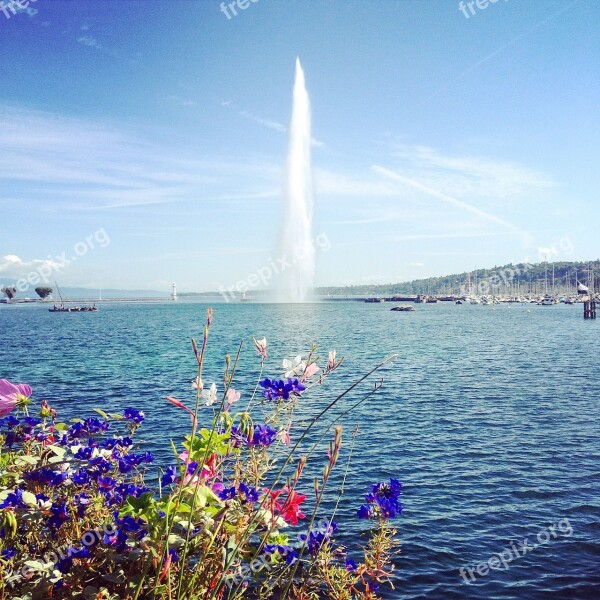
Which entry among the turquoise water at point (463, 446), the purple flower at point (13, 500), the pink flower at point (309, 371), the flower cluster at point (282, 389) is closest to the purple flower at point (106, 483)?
the purple flower at point (13, 500)

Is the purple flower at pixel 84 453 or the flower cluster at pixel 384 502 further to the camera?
the purple flower at pixel 84 453

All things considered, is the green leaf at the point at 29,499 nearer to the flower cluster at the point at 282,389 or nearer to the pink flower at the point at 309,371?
the flower cluster at the point at 282,389

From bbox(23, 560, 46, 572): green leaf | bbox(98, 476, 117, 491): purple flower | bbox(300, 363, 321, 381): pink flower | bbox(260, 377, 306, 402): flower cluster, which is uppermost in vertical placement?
bbox(300, 363, 321, 381): pink flower

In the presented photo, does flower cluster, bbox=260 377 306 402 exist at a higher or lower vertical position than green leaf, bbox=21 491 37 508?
higher

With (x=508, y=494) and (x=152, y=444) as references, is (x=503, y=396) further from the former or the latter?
(x=152, y=444)

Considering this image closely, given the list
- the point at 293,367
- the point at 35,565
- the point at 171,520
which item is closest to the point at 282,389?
the point at 293,367

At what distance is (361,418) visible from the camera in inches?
796

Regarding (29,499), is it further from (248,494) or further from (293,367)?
(293,367)

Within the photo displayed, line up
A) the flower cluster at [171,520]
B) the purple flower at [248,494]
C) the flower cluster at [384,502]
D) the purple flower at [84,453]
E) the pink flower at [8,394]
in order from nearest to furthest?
the flower cluster at [171,520] < the pink flower at [8,394] < the purple flower at [248,494] < the flower cluster at [384,502] < the purple flower at [84,453]

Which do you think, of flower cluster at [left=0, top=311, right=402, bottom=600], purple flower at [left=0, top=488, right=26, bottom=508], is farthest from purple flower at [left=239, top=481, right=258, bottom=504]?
Answer: purple flower at [left=0, top=488, right=26, bottom=508]

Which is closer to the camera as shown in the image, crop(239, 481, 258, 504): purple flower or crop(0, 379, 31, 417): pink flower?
crop(0, 379, 31, 417): pink flower

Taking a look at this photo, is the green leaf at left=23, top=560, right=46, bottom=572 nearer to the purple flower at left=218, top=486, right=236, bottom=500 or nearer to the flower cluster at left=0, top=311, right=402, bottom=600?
the flower cluster at left=0, top=311, right=402, bottom=600

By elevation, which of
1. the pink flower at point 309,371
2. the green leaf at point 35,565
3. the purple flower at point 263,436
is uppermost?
the pink flower at point 309,371

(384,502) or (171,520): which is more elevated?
(171,520)
